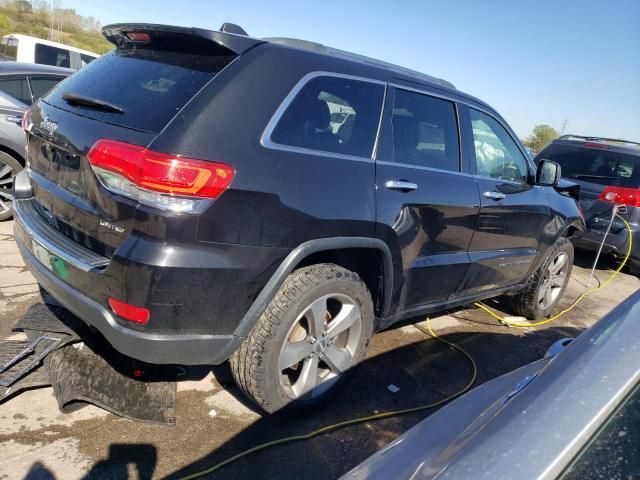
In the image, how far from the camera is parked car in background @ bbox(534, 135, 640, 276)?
657cm

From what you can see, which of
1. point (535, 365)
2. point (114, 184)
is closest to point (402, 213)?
point (535, 365)

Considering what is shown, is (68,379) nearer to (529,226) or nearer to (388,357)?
(388,357)

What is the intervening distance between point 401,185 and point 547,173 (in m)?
2.02

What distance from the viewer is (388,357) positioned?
3.74 metres

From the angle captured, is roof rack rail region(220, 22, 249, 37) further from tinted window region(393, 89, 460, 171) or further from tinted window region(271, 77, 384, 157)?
tinted window region(393, 89, 460, 171)

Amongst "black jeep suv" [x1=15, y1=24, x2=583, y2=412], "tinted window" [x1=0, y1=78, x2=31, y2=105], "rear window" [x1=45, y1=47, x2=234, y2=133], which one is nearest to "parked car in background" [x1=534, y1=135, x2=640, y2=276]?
"black jeep suv" [x1=15, y1=24, x2=583, y2=412]

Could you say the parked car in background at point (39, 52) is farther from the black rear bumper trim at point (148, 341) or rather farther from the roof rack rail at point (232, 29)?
the black rear bumper trim at point (148, 341)

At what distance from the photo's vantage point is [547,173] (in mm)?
4266

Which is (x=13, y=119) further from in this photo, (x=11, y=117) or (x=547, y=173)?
(x=547, y=173)

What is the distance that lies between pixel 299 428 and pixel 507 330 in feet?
8.78

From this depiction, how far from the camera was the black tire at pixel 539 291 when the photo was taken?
4.78 meters

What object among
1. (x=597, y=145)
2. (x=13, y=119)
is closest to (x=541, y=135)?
(x=597, y=145)

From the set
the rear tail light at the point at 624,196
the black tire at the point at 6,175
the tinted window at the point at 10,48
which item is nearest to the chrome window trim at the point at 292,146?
the black tire at the point at 6,175

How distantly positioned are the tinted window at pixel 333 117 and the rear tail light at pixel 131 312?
956mm
